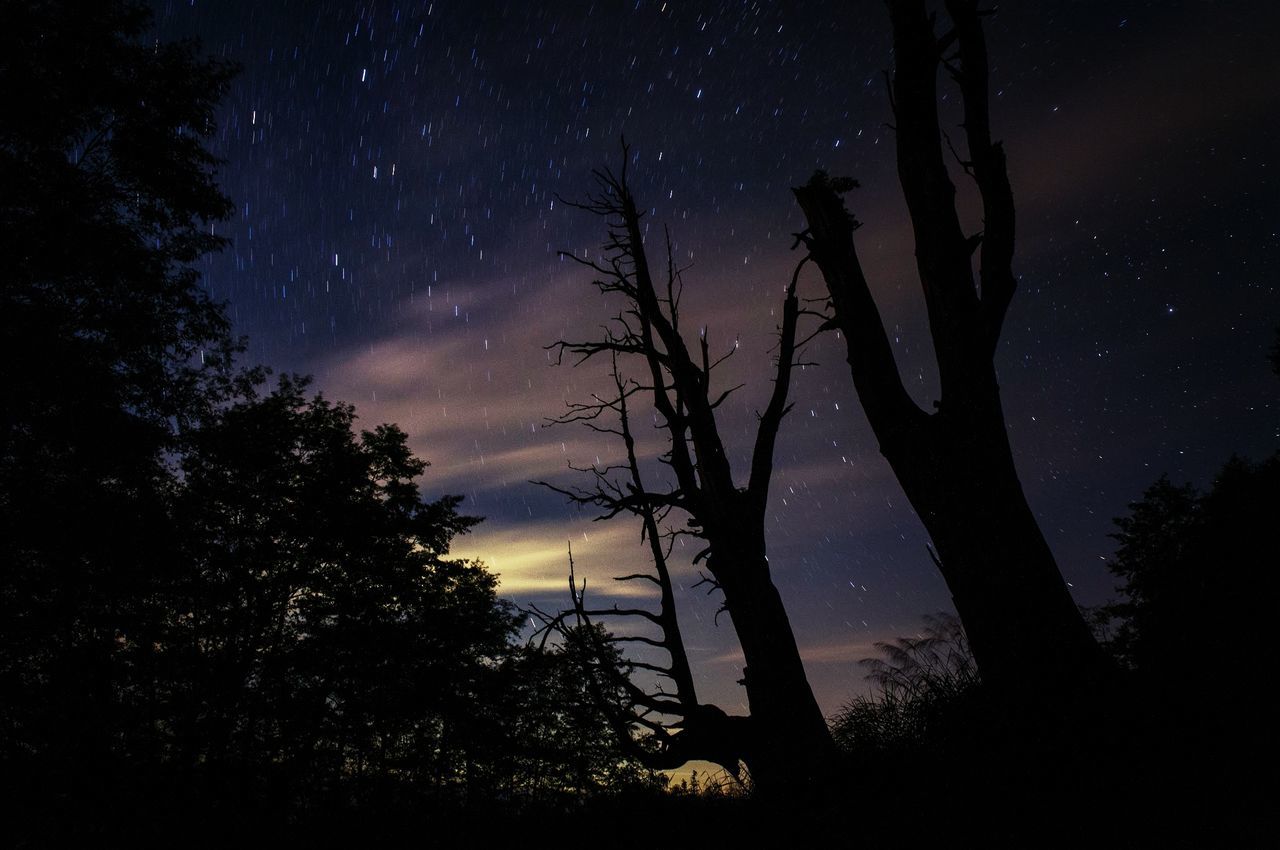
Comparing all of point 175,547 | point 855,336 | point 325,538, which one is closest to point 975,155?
point 855,336

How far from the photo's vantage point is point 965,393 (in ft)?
15.3

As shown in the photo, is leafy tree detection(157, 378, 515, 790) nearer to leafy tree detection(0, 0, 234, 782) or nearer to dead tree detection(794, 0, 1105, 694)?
leafy tree detection(0, 0, 234, 782)

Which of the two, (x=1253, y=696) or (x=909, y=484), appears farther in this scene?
(x=909, y=484)

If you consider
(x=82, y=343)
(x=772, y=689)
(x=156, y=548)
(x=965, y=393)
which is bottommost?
(x=772, y=689)

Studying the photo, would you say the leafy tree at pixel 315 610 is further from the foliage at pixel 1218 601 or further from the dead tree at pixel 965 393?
the foliage at pixel 1218 601

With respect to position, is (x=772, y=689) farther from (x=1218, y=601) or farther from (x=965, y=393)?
(x=1218, y=601)

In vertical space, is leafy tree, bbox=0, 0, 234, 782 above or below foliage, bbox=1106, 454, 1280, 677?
above

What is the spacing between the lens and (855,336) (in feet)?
17.8

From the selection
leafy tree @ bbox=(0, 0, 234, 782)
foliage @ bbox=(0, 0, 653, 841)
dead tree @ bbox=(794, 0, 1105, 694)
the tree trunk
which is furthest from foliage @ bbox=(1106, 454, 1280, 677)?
leafy tree @ bbox=(0, 0, 234, 782)

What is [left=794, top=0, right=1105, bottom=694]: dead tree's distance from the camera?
411cm

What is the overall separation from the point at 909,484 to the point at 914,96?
3217 mm

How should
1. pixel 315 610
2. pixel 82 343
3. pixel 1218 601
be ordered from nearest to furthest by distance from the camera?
pixel 1218 601 < pixel 82 343 < pixel 315 610

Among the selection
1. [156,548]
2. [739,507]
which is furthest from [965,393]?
[156,548]

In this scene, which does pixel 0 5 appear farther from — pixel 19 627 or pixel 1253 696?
pixel 1253 696
